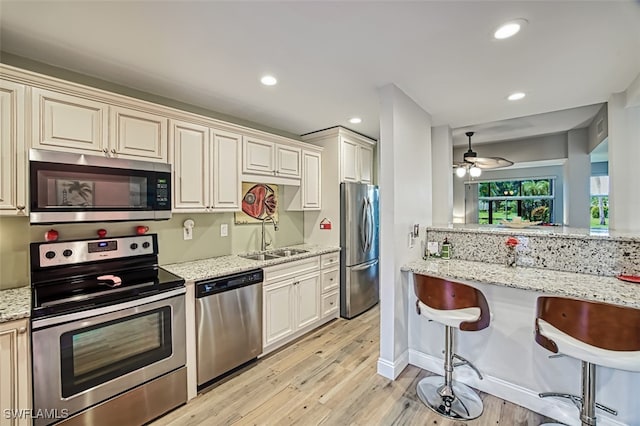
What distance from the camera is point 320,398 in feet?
7.23

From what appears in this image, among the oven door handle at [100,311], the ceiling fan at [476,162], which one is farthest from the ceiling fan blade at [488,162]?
the oven door handle at [100,311]

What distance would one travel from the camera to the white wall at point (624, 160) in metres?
2.64

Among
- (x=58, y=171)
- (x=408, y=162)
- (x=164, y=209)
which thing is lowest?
(x=164, y=209)

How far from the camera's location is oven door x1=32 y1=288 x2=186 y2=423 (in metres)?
1.58

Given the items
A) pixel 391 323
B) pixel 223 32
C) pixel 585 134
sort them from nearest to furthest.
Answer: pixel 223 32 < pixel 391 323 < pixel 585 134

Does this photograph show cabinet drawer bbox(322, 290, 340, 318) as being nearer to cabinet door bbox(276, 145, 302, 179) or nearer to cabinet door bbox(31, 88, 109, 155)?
cabinet door bbox(276, 145, 302, 179)

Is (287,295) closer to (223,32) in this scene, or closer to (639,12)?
(223,32)

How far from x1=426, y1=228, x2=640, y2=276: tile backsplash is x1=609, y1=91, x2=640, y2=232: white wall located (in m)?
0.94

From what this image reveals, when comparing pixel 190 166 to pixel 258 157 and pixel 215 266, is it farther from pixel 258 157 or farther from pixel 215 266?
pixel 215 266

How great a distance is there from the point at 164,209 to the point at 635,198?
4.21m

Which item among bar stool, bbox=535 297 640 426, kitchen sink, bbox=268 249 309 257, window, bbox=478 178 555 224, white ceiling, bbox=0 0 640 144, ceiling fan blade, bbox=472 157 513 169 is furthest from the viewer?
window, bbox=478 178 555 224

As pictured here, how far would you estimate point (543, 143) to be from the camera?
491 centimetres

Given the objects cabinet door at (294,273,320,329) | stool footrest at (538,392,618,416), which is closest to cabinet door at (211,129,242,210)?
cabinet door at (294,273,320,329)

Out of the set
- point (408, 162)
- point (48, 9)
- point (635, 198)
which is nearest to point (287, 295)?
point (408, 162)
